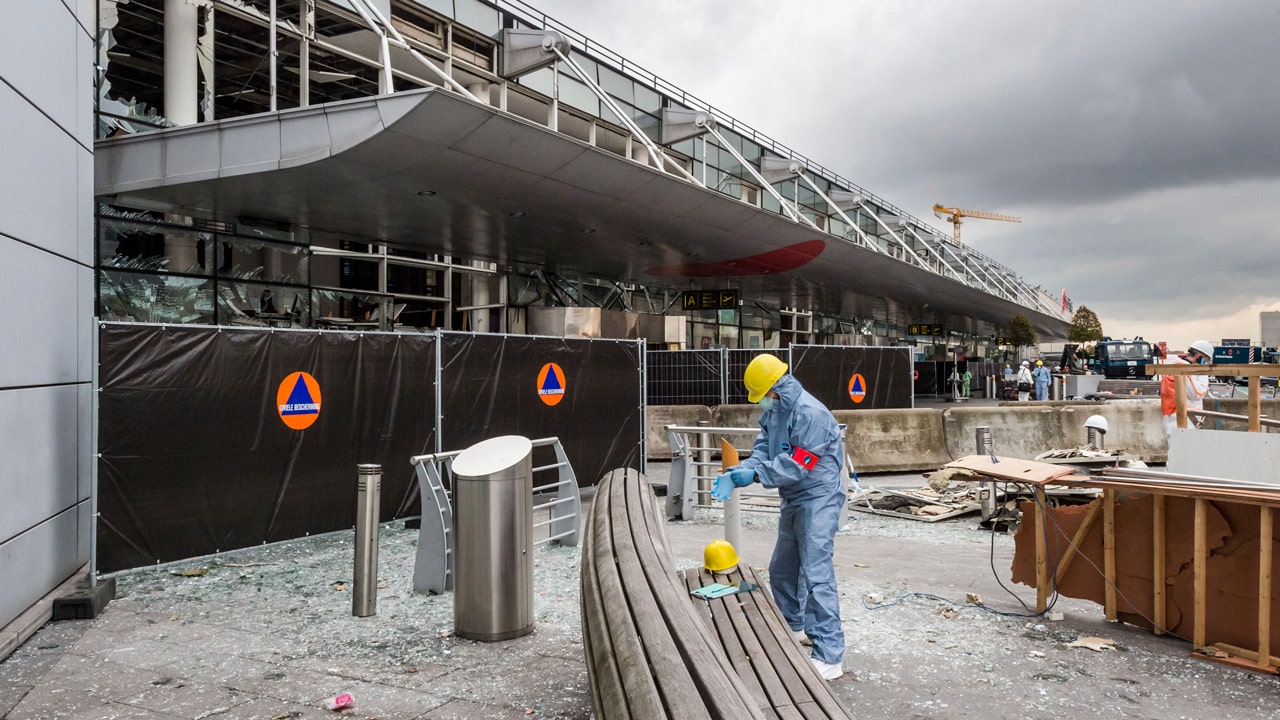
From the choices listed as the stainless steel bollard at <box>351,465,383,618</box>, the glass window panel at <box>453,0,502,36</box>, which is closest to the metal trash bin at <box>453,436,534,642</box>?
the stainless steel bollard at <box>351,465,383,618</box>

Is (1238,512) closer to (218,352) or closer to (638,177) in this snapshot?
(218,352)

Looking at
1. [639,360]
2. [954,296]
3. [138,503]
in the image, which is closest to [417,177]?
[639,360]

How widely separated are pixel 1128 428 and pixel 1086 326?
303ft

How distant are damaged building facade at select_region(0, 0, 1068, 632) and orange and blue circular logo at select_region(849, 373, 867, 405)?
4603 mm

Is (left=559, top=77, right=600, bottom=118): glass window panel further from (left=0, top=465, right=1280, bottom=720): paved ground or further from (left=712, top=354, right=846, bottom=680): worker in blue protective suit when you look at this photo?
(left=712, top=354, right=846, bottom=680): worker in blue protective suit

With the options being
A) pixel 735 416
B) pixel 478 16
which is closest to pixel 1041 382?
pixel 735 416

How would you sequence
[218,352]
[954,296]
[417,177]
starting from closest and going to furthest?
[218,352]
[417,177]
[954,296]

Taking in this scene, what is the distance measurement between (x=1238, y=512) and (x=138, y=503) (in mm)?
7985

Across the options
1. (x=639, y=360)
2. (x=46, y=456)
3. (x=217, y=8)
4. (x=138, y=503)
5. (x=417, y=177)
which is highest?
(x=217, y=8)

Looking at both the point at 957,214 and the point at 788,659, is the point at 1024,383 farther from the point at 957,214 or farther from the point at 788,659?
the point at 957,214

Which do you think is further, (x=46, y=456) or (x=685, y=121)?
(x=685, y=121)

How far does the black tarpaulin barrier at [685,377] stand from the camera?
701 inches

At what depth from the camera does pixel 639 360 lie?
12773 millimetres

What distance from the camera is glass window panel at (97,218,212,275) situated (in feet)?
46.8
